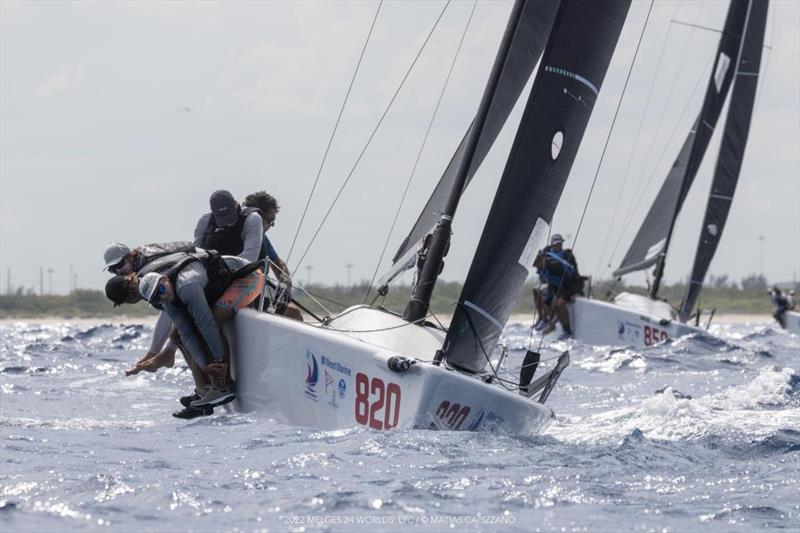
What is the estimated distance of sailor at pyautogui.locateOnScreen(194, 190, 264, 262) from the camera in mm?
7957

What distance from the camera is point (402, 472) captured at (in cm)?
521

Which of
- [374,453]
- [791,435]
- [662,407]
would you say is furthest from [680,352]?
[374,453]

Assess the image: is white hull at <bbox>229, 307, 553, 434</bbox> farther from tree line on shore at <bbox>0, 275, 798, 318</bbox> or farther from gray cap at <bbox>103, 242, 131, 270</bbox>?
tree line on shore at <bbox>0, 275, 798, 318</bbox>

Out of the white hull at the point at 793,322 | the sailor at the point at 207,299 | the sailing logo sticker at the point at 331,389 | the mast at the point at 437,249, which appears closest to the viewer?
the sailing logo sticker at the point at 331,389

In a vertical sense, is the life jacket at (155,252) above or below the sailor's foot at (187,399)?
above

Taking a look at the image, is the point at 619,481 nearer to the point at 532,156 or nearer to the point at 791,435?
the point at 791,435

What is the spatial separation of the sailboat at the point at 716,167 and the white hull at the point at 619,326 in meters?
0.03

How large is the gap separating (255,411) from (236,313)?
25.2 inches

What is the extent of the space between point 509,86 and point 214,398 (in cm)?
302

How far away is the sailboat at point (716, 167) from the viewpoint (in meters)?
18.6

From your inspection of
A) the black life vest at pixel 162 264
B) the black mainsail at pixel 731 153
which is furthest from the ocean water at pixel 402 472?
the black mainsail at pixel 731 153

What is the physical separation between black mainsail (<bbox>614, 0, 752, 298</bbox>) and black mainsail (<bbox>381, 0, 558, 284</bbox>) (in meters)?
10.4

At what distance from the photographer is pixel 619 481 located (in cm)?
515

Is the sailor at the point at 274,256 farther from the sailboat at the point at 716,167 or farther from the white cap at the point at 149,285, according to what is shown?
the sailboat at the point at 716,167
